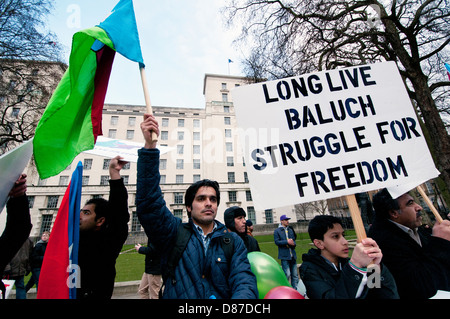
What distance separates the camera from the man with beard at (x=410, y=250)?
5.90 feet

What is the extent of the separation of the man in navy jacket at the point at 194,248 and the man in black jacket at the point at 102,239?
47 cm

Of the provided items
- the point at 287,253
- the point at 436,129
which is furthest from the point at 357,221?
the point at 436,129

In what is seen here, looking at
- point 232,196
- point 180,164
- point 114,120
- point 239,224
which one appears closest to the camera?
point 239,224

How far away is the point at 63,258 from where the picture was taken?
1.61 meters

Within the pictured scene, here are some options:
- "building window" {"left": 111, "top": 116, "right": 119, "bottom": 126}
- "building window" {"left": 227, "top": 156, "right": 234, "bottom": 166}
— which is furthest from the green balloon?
"building window" {"left": 111, "top": 116, "right": 119, "bottom": 126}

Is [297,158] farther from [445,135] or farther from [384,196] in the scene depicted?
[445,135]

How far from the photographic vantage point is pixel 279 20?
7695mm

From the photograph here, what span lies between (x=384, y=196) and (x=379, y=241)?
462 millimetres

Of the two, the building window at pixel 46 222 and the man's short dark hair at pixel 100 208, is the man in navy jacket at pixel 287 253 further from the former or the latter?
the building window at pixel 46 222

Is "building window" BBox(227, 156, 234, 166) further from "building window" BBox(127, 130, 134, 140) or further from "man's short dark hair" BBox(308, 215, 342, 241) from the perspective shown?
"man's short dark hair" BBox(308, 215, 342, 241)

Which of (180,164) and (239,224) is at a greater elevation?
(180,164)

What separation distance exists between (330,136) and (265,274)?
5.15 feet

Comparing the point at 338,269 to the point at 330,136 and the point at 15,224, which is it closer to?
the point at 330,136

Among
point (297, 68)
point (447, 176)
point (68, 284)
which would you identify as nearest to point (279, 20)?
point (297, 68)
